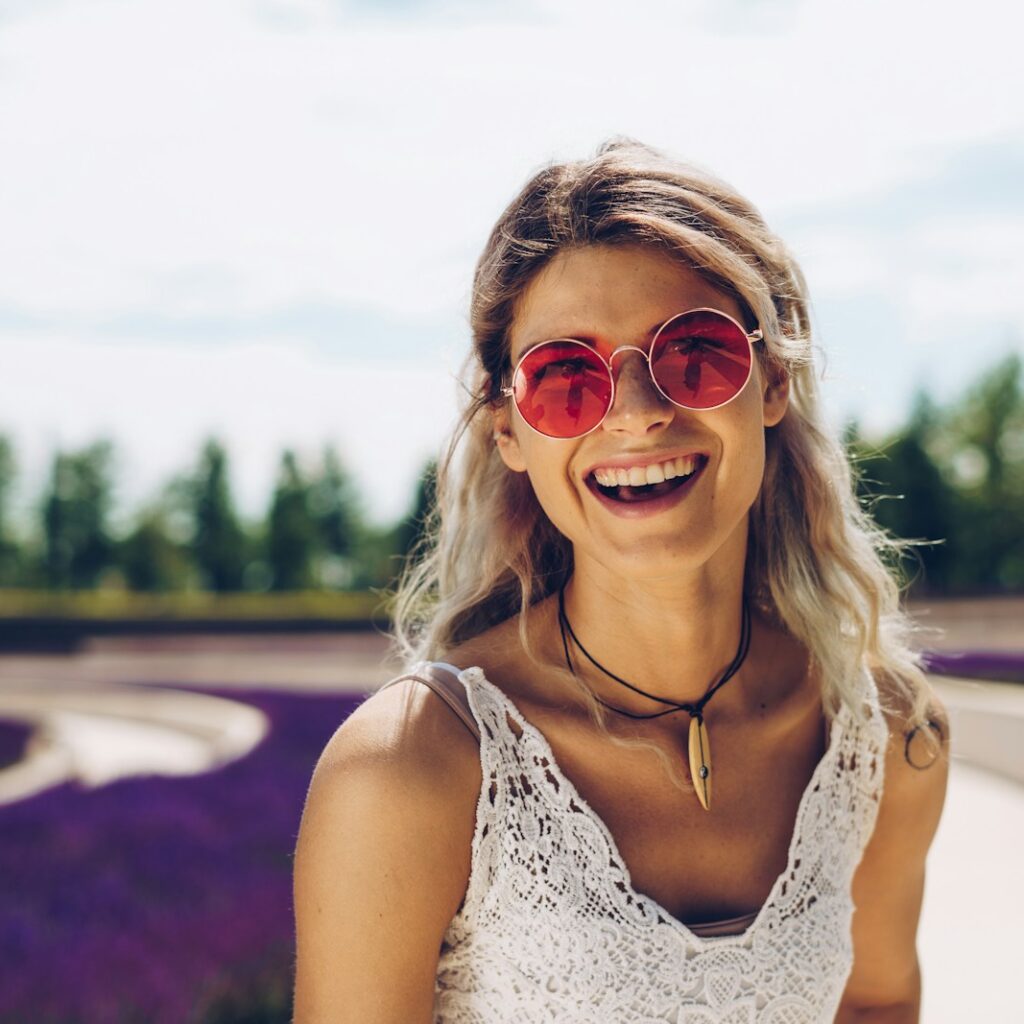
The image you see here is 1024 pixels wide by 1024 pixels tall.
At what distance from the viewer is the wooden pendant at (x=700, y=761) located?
2180 mm

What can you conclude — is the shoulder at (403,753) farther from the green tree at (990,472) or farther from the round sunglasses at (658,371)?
the green tree at (990,472)

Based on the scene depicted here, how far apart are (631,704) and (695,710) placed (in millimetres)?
118

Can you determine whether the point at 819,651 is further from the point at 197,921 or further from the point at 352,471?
the point at 352,471

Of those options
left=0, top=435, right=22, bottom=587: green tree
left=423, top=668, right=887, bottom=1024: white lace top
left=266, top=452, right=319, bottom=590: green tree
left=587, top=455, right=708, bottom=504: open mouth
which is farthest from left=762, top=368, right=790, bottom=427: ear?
left=0, top=435, right=22, bottom=587: green tree

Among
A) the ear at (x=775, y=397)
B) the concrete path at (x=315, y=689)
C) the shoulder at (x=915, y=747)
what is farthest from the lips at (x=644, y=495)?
the concrete path at (x=315, y=689)

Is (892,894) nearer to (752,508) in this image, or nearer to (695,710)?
(695,710)

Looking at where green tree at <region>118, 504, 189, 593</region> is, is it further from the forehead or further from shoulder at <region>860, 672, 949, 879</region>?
the forehead

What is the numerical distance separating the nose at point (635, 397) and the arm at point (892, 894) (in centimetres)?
89

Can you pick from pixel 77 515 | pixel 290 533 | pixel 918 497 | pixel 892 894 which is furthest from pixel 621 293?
pixel 77 515

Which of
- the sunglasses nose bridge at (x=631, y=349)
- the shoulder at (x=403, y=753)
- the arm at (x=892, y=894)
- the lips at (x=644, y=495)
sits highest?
the sunglasses nose bridge at (x=631, y=349)

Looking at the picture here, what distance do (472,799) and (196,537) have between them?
51.7 m

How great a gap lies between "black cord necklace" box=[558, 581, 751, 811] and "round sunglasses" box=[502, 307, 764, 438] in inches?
16.9

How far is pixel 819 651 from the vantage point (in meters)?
2.52

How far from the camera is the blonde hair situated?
6.89ft
